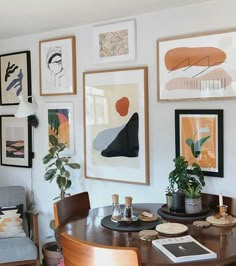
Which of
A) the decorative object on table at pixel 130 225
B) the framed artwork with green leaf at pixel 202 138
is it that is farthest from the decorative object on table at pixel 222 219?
the framed artwork with green leaf at pixel 202 138

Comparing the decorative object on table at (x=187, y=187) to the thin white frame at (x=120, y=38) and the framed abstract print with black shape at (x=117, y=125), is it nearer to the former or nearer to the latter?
the framed abstract print with black shape at (x=117, y=125)

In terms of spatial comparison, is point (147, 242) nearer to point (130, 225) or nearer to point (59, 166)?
point (130, 225)

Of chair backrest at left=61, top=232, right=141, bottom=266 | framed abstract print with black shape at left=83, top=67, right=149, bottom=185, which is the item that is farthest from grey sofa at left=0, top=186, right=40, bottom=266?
chair backrest at left=61, top=232, right=141, bottom=266

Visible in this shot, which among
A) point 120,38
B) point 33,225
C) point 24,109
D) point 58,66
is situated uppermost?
point 120,38

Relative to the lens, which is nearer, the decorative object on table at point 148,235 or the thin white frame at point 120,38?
the decorative object on table at point 148,235

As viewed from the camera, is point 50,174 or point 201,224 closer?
point 201,224

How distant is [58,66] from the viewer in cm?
354

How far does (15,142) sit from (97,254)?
99.7 inches

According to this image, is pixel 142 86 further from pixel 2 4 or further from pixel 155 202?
pixel 2 4

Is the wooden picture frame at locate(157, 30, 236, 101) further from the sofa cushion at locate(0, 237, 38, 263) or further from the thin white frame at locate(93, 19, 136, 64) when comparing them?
the sofa cushion at locate(0, 237, 38, 263)

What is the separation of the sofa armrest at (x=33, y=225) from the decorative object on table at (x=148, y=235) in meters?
1.66

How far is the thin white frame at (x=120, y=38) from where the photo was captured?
10.1ft

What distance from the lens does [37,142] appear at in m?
3.80

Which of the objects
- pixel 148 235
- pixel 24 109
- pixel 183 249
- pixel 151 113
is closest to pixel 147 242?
→ pixel 148 235
